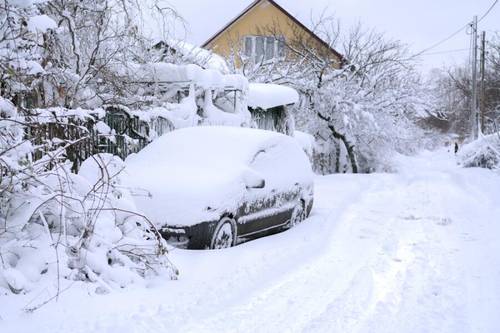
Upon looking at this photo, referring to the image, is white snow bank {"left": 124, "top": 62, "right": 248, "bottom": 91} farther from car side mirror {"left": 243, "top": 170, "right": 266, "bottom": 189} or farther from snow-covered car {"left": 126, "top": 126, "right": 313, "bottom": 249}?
car side mirror {"left": 243, "top": 170, "right": 266, "bottom": 189}

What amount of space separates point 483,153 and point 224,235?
70.3 ft

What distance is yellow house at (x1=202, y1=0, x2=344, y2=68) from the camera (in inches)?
1137

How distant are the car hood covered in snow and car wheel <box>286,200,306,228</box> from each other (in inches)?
17.8

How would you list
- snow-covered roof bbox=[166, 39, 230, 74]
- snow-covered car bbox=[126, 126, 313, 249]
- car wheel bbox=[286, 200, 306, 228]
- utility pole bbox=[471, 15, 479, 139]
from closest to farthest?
snow-covered car bbox=[126, 126, 313, 249] → car wheel bbox=[286, 200, 306, 228] → snow-covered roof bbox=[166, 39, 230, 74] → utility pole bbox=[471, 15, 479, 139]

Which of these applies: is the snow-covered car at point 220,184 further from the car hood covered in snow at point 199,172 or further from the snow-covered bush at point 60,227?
the snow-covered bush at point 60,227

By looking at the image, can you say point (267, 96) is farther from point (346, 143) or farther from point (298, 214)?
point (346, 143)

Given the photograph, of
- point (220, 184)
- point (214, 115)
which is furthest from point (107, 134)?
point (214, 115)

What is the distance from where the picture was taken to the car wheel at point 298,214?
9.31m

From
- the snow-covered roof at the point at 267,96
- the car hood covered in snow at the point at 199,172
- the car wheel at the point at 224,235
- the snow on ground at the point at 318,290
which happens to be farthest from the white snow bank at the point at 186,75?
the car wheel at the point at 224,235

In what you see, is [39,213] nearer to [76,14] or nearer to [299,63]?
[76,14]

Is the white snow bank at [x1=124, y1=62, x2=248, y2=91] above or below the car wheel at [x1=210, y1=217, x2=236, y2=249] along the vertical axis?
above

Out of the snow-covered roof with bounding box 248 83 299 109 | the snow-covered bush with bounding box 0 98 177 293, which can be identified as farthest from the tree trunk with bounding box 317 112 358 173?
the snow-covered bush with bounding box 0 98 177 293

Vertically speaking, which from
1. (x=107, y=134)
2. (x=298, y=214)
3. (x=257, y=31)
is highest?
(x=257, y=31)

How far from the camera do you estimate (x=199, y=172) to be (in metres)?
7.57
